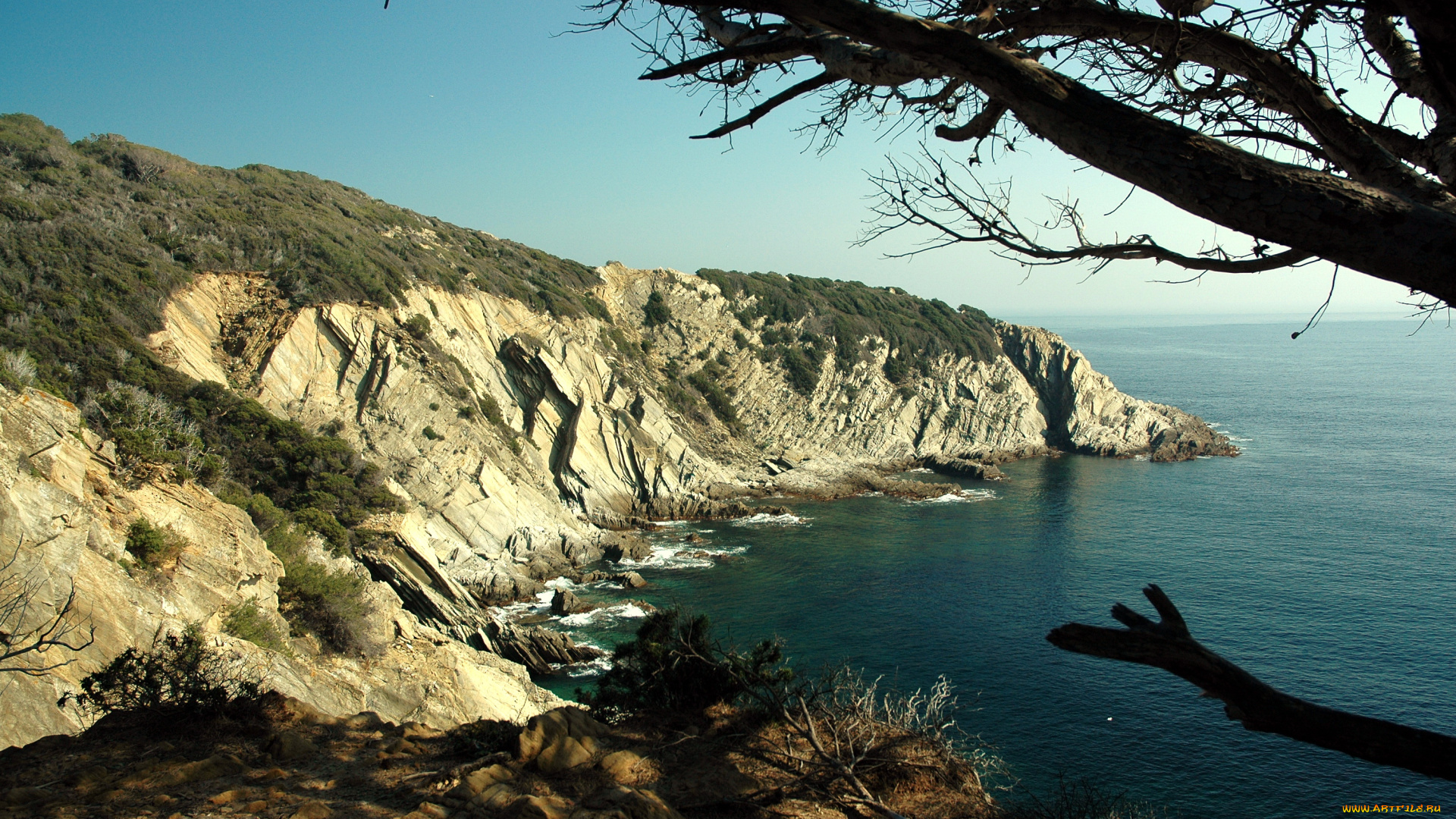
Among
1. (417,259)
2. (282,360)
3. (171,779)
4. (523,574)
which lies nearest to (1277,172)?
(171,779)

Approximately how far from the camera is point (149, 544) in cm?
1166

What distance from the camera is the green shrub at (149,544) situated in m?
11.6

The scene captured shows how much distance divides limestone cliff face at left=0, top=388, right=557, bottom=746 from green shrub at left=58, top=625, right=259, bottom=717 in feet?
5.45

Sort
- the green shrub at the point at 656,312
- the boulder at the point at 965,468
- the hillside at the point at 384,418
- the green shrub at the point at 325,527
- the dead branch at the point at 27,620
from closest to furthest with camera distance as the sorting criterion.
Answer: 1. the dead branch at the point at 27,620
2. the hillside at the point at 384,418
3. the green shrub at the point at 325,527
4. the boulder at the point at 965,468
5. the green shrub at the point at 656,312

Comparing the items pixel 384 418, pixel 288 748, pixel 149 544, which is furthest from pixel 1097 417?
pixel 288 748

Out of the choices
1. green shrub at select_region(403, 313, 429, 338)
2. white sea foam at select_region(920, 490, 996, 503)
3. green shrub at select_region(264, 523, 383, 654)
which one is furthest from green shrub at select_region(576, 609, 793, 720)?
white sea foam at select_region(920, 490, 996, 503)

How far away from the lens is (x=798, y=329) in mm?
57031

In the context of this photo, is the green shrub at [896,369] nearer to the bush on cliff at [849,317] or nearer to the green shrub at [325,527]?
the bush on cliff at [849,317]

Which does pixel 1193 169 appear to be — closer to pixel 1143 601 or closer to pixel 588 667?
pixel 588 667

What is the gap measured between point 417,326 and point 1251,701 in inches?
1318

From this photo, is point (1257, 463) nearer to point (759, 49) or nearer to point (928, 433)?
point (928, 433)

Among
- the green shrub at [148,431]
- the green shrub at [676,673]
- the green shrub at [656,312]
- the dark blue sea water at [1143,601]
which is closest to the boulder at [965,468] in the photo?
the dark blue sea water at [1143,601]

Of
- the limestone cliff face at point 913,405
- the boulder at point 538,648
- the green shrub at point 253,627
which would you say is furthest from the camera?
the limestone cliff face at point 913,405

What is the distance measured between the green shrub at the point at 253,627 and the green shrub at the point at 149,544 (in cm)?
134
